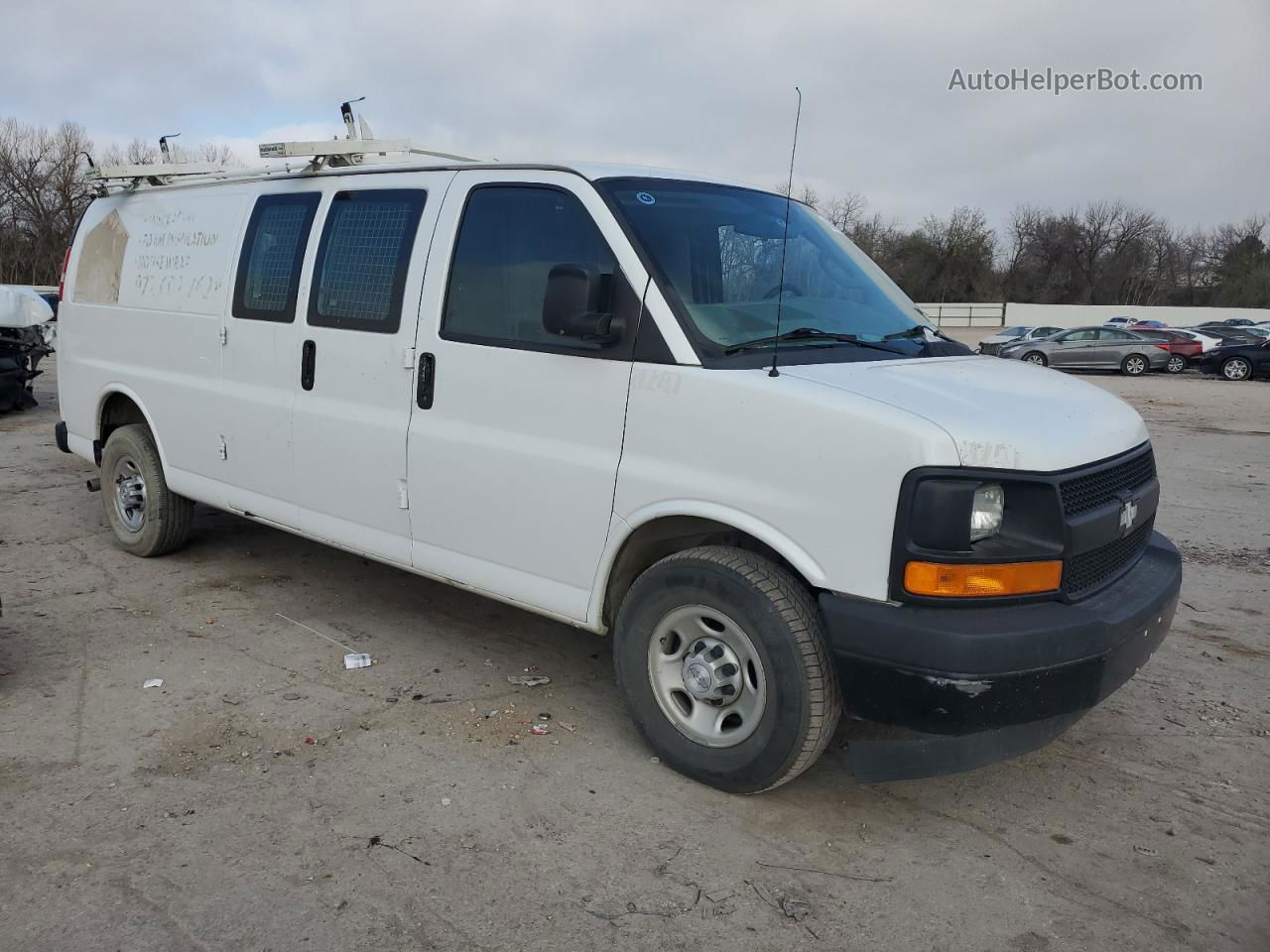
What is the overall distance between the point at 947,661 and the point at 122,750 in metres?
3.03

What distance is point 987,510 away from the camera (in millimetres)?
3068

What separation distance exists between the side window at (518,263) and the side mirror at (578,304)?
38 millimetres

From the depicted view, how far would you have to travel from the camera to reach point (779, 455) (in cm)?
326

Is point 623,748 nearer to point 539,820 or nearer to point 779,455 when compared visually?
point 539,820

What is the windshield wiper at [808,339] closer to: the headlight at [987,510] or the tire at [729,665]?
the tire at [729,665]

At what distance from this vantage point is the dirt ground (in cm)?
288

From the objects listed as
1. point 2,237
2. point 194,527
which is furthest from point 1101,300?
point 194,527

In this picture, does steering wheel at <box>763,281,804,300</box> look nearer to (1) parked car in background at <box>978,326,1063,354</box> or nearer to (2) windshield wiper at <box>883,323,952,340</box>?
(2) windshield wiper at <box>883,323,952,340</box>

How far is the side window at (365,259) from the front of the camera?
4.46 m

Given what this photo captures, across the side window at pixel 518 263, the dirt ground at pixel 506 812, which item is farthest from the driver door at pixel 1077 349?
the side window at pixel 518 263

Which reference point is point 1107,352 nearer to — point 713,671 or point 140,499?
point 140,499

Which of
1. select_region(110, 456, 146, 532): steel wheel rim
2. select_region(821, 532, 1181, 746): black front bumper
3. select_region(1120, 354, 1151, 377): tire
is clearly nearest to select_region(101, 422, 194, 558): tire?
select_region(110, 456, 146, 532): steel wheel rim

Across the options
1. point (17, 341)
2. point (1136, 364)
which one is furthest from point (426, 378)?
point (1136, 364)

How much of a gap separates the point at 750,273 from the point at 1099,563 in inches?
65.1
